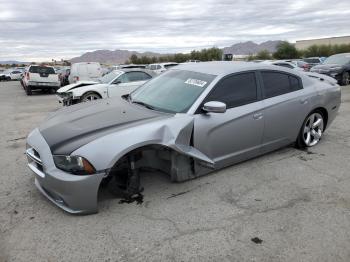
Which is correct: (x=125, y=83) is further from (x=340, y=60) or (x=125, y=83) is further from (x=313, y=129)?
(x=340, y=60)

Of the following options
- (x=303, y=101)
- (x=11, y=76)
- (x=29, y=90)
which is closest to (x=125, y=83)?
(x=303, y=101)

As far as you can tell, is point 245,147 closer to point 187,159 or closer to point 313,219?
point 187,159

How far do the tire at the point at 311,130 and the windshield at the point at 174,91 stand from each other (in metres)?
2.05

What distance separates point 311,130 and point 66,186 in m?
4.21

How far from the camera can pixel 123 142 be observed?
3.60 metres

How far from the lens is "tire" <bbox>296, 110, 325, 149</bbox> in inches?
221

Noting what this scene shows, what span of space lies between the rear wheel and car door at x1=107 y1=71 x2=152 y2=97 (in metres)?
6.42

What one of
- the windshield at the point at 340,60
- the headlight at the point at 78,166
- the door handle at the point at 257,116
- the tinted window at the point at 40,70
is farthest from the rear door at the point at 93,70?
the headlight at the point at 78,166

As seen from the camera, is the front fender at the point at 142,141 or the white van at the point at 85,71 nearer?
the front fender at the point at 142,141

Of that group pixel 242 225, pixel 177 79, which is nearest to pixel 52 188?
pixel 242 225

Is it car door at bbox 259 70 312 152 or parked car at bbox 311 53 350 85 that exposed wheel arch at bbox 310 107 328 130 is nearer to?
car door at bbox 259 70 312 152

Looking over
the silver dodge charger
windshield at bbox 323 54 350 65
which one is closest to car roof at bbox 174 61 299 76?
the silver dodge charger

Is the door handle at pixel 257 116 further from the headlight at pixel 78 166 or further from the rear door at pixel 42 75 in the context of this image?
the rear door at pixel 42 75

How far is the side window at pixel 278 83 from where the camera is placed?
499cm
